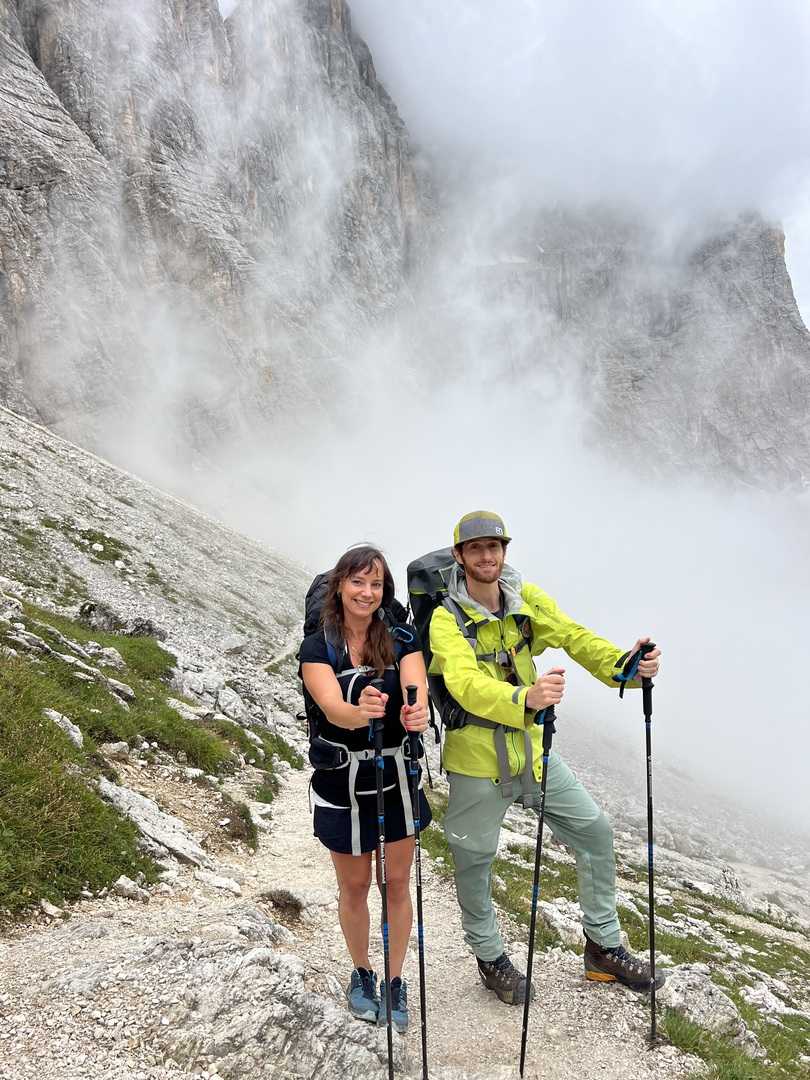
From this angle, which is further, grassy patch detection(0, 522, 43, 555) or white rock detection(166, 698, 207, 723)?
grassy patch detection(0, 522, 43, 555)

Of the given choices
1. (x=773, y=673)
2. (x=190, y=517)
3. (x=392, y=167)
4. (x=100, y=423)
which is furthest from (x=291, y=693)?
(x=392, y=167)

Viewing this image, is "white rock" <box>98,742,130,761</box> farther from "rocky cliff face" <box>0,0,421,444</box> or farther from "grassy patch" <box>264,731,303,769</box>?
"rocky cliff face" <box>0,0,421,444</box>

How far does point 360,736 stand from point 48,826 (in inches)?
171

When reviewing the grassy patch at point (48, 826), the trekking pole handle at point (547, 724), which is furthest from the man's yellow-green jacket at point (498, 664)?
the grassy patch at point (48, 826)

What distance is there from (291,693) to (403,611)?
2110 centimetres

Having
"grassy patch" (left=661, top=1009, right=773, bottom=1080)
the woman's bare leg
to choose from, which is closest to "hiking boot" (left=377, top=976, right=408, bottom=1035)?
the woman's bare leg

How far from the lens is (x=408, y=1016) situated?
6.20 meters

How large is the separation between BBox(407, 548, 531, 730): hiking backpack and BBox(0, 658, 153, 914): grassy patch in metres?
4.53

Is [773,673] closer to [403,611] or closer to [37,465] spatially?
[37,465]

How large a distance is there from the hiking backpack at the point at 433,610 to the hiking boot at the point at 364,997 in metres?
2.43

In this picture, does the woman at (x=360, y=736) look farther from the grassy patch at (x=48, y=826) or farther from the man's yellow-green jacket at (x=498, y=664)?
the grassy patch at (x=48, y=826)

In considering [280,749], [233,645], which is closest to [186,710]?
[280,749]

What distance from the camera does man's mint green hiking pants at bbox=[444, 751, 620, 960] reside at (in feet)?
20.9

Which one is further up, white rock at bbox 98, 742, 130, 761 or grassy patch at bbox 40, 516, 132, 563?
white rock at bbox 98, 742, 130, 761
